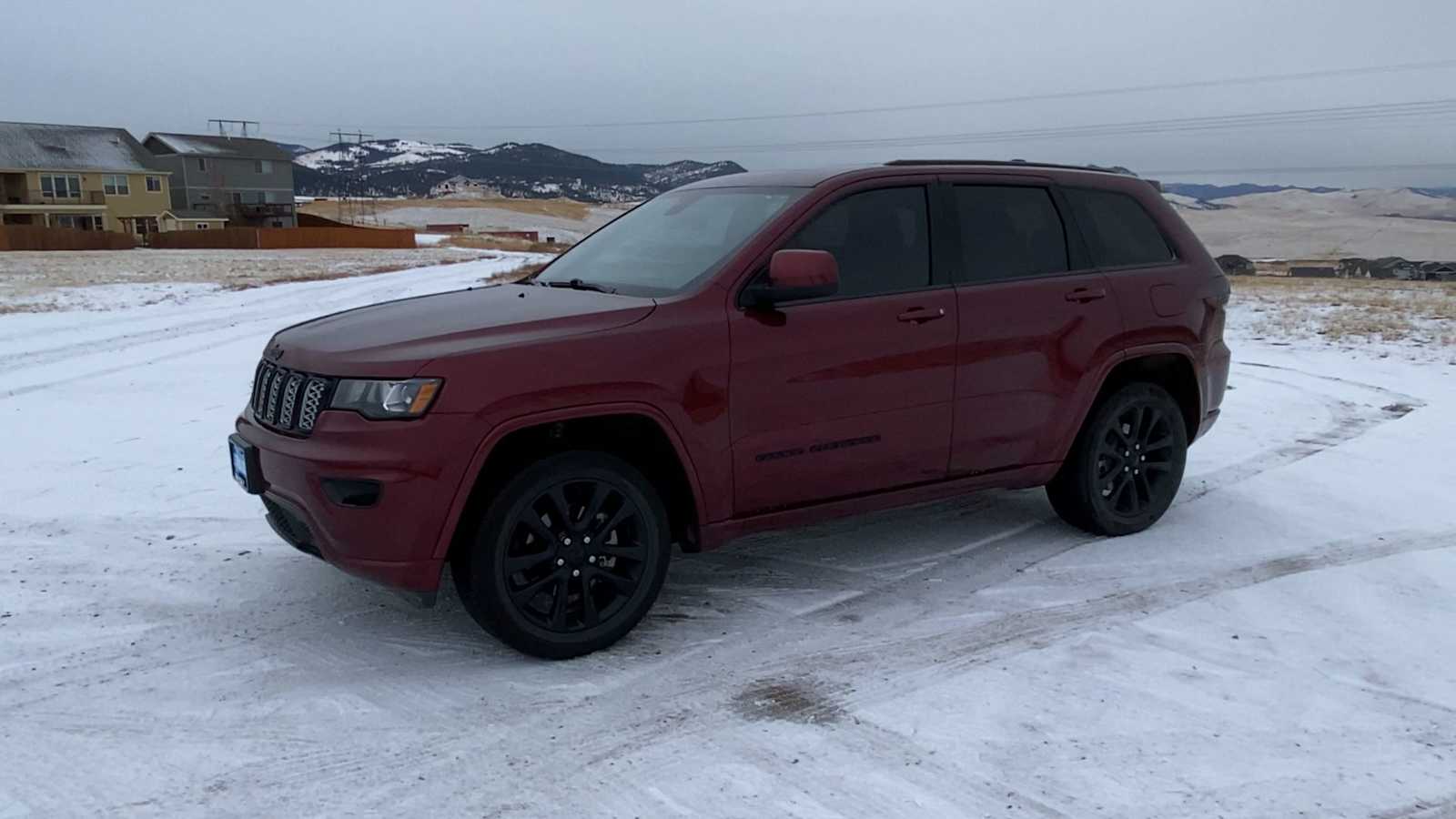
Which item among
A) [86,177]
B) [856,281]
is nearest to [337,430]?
[856,281]

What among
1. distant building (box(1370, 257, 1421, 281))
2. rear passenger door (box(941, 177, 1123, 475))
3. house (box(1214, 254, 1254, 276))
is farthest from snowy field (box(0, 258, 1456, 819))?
house (box(1214, 254, 1254, 276))

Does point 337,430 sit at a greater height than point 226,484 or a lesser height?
greater

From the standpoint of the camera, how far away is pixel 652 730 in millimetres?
3639

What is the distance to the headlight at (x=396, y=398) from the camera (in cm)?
385

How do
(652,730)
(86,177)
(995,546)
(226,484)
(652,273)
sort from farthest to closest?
(86,177), (226,484), (995,546), (652,273), (652,730)

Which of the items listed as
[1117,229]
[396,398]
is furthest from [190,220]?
[396,398]

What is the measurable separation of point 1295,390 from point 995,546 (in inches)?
219

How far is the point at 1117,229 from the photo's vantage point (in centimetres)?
572

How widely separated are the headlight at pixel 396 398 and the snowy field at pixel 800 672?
98 centimetres

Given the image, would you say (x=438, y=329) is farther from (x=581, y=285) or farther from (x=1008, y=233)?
(x=1008, y=233)

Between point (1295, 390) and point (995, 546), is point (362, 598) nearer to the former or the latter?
point (995, 546)

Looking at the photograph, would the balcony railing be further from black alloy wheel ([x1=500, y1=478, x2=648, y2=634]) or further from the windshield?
black alloy wheel ([x1=500, y1=478, x2=648, y2=634])

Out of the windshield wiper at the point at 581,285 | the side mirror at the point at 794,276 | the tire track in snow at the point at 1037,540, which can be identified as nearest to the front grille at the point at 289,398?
the windshield wiper at the point at 581,285

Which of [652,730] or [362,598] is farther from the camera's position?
[362,598]
